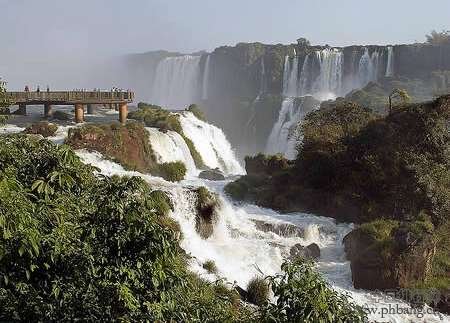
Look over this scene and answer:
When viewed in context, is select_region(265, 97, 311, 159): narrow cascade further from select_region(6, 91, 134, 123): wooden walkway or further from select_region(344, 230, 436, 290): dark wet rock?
select_region(344, 230, 436, 290): dark wet rock

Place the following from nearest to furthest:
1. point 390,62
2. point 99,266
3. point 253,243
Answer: point 99,266 < point 253,243 < point 390,62

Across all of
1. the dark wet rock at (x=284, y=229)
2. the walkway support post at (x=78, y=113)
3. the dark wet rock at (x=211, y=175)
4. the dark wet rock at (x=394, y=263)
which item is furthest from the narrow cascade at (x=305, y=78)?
the dark wet rock at (x=394, y=263)

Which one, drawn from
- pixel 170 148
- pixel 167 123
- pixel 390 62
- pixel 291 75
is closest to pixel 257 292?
pixel 170 148

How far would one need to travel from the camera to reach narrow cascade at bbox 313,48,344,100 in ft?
211

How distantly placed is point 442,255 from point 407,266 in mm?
3208

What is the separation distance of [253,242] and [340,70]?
4648 cm

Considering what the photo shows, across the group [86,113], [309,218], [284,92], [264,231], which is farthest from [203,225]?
[284,92]

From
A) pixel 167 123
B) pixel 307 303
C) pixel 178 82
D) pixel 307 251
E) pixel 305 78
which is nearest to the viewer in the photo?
pixel 307 303

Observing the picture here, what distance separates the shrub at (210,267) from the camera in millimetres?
19125

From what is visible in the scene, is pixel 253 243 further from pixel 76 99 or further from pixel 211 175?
pixel 76 99

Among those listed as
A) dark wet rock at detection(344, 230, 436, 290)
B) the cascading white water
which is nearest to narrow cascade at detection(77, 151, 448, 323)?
dark wet rock at detection(344, 230, 436, 290)

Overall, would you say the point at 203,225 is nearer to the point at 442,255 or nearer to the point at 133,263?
the point at 442,255

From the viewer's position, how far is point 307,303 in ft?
17.0

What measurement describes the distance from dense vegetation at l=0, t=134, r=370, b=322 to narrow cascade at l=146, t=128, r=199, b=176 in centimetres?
2384
